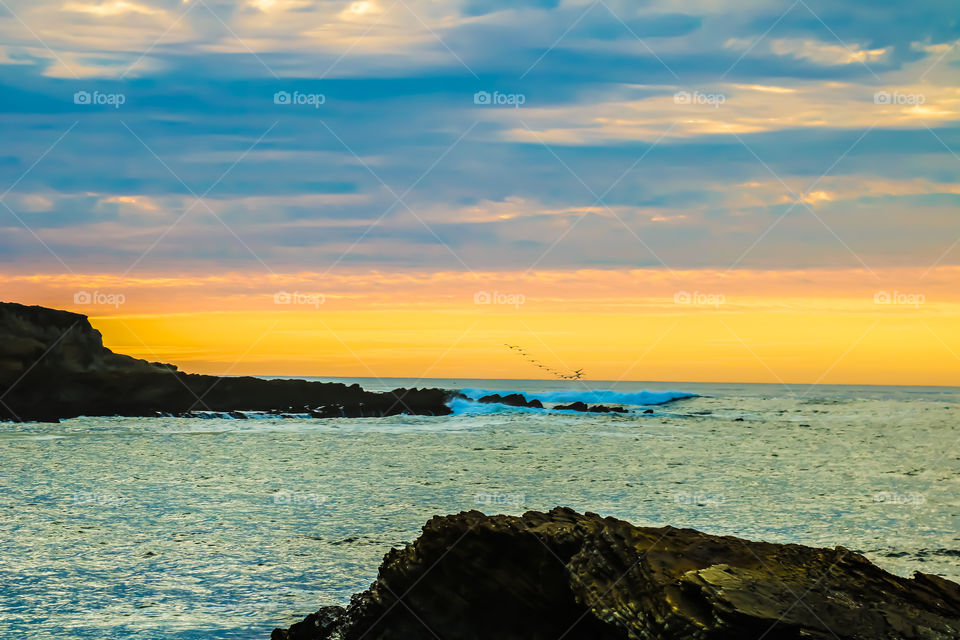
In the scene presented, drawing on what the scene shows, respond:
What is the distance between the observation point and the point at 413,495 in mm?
20531

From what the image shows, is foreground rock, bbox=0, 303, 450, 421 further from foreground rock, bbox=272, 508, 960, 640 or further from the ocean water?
foreground rock, bbox=272, 508, 960, 640

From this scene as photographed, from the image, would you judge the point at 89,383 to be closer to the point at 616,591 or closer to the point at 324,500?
the point at 324,500

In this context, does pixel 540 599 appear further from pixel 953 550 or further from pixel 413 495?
pixel 413 495

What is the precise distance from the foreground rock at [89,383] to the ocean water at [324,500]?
7.05 meters

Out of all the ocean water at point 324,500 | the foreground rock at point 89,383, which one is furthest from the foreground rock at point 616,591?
the foreground rock at point 89,383

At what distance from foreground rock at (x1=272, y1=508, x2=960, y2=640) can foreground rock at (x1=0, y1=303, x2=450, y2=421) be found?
47.6m

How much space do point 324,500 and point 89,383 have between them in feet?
128

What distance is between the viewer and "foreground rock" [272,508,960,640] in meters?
6.96

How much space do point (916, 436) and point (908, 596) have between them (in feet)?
139

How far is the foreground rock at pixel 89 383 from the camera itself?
48938 mm

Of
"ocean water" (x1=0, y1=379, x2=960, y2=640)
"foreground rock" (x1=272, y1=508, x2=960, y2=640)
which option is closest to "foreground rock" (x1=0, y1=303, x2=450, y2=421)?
"ocean water" (x1=0, y1=379, x2=960, y2=640)

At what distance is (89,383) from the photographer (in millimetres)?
51969

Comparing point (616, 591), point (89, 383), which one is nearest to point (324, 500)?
point (616, 591)

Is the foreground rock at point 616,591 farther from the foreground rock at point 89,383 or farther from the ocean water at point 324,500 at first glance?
the foreground rock at point 89,383
